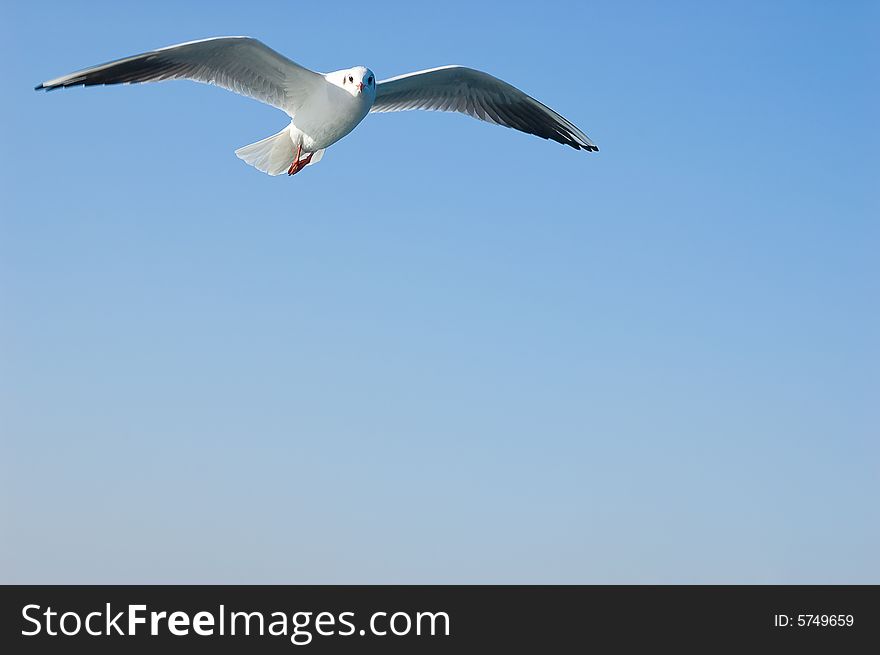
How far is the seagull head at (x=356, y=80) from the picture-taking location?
23.3ft

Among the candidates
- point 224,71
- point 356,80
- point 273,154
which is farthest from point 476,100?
point 224,71

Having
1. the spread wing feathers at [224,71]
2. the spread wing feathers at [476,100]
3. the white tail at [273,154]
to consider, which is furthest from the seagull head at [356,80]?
the white tail at [273,154]

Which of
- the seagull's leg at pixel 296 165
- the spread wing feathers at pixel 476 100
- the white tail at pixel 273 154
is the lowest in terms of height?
the seagull's leg at pixel 296 165

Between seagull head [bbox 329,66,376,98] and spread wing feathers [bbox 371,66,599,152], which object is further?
spread wing feathers [bbox 371,66,599,152]

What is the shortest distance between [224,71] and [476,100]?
8.30ft

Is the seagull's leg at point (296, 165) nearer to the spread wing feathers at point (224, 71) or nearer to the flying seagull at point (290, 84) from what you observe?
the flying seagull at point (290, 84)

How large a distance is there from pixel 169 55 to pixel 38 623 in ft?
14.1

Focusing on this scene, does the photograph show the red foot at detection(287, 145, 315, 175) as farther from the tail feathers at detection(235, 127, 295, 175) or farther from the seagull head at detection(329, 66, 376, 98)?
the seagull head at detection(329, 66, 376, 98)

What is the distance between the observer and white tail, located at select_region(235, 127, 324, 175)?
7.82m

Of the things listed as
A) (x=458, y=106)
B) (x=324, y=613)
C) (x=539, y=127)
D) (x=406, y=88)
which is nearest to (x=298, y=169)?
(x=406, y=88)

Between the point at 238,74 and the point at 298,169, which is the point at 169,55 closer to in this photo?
the point at 238,74

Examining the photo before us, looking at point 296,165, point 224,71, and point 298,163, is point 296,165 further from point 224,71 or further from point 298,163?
point 224,71

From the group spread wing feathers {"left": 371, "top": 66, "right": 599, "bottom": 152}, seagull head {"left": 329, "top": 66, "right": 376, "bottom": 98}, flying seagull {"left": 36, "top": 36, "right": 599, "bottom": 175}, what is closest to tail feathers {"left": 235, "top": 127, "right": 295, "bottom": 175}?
flying seagull {"left": 36, "top": 36, "right": 599, "bottom": 175}

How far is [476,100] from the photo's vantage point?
8781 millimetres
